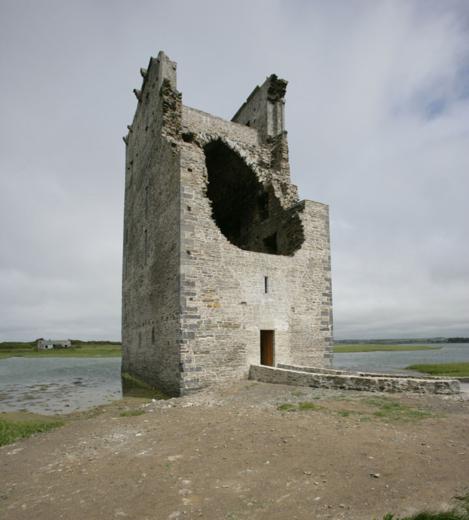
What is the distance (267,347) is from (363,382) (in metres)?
4.53

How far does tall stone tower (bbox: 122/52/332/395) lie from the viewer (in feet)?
38.7

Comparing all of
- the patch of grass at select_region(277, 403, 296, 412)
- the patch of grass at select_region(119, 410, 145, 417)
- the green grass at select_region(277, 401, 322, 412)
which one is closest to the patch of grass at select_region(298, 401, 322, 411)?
the green grass at select_region(277, 401, 322, 412)

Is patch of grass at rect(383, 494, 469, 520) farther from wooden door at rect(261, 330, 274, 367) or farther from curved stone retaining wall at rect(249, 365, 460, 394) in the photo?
wooden door at rect(261, 330, 274, 367)

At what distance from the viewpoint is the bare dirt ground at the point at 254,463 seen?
4.13 metres

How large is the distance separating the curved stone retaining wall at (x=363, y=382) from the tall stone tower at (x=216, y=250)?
1.57 m

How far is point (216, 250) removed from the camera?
486 inches

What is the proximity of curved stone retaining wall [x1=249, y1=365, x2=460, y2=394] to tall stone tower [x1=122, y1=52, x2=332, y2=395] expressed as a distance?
1.57 meters

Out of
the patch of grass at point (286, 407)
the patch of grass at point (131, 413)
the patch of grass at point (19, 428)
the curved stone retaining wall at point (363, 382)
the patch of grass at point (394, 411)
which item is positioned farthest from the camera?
the patch of grass at point (131, 413)

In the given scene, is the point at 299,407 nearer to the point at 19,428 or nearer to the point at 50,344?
the point at 19,428

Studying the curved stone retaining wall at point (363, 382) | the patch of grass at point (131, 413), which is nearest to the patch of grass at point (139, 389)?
the patch of grass at point (131, 413)

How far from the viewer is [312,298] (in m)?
14.2

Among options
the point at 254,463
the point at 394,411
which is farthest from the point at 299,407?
the point at 254,463

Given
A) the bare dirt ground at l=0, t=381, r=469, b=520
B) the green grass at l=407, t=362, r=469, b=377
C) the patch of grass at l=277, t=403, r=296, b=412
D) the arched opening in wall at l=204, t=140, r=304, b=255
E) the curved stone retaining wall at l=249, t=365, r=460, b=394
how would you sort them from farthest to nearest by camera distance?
the green grass at l=407, t=362, r=469, b=377 → the arched opening in wall at l=204, t=140, r=304, b=255 → the curved stone retaining wall at l=249, t=365, r=460, b=394 → the patch of grass at l=277, t=403, r=296, b=412 → the bare dirt ground at l=0, t=381, r=469, b=520

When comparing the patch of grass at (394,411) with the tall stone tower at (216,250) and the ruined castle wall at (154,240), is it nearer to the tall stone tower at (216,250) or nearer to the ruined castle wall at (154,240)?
the tall stone tower at (216,250)
